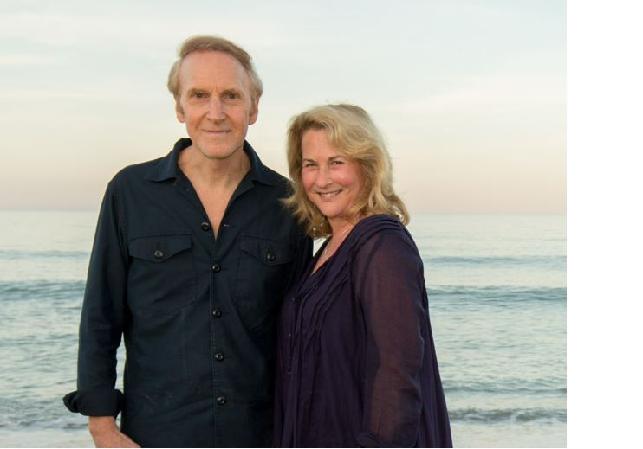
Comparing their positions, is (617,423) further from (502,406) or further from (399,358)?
(502,406)

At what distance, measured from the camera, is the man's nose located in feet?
10.8

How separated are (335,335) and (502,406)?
28.5 feet

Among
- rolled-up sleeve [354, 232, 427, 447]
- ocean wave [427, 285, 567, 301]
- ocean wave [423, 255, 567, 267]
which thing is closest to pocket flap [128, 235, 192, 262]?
rolled-up sleeve [354, 232, 427, 447]

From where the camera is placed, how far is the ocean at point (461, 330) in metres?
10.0

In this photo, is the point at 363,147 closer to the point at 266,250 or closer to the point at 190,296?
the point at 266,250

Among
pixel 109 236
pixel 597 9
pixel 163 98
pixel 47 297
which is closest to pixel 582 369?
pixel 597 9

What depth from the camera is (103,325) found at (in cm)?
334

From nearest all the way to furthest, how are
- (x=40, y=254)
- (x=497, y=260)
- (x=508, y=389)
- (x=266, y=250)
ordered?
(x=266, y=250), (x=508, y=389), (x=40, y=254), (x=497, y=260)

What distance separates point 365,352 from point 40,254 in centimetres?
2343

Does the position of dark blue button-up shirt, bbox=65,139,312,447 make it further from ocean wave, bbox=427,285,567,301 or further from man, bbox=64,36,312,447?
ocean wave, bbox=427,285,567,301

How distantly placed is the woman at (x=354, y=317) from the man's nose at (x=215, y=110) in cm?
30

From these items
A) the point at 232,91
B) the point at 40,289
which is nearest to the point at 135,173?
the point at 232,91

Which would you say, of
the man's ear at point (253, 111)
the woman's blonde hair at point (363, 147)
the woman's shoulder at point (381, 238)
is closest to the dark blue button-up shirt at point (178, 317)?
the man's ear at point (253, 111)

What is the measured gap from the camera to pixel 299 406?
9.94 feet
